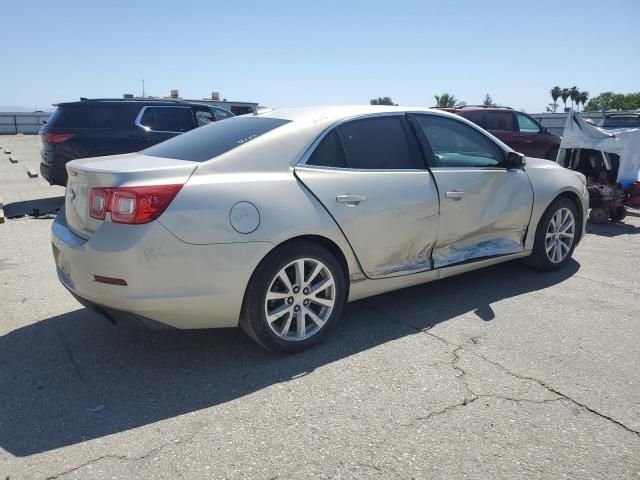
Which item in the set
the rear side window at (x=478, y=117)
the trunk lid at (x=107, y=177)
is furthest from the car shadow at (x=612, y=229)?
the trunk lid at (x=107, y=177)

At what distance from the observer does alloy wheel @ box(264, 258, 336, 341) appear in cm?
350

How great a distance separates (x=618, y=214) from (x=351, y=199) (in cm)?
648

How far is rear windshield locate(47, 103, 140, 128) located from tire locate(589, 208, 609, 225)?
754cm

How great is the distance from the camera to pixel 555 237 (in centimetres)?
541

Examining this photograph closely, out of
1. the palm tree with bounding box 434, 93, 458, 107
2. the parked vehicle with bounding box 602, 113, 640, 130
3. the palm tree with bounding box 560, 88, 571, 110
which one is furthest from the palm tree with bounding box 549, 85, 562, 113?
the parked vehicle with bounding box 602, 113, 640, 130

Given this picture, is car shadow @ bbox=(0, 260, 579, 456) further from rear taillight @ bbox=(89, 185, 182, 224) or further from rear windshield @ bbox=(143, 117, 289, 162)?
rear windshield @ bbox=(143, 117, 289, 162)

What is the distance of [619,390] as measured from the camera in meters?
3.22

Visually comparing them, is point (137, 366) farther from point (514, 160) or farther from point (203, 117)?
point (203, 117)

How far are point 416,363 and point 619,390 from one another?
1194 mm

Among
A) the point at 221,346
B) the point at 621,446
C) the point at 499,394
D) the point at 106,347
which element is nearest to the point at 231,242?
the point at 221,346

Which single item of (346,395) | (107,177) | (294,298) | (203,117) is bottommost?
(346,395)

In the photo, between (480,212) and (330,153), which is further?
(480,212)

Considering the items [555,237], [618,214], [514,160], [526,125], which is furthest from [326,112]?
[526,125]

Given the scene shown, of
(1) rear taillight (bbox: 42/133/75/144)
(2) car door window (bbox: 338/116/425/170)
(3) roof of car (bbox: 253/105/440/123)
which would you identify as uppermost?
(3) roof of car (bbox: 253/105/440/123)
